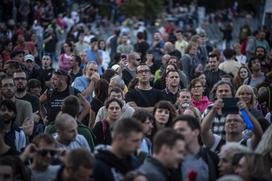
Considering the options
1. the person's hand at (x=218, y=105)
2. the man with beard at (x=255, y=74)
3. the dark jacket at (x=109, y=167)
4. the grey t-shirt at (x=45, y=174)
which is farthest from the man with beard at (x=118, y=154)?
the man with beard at (x=255, y=74)

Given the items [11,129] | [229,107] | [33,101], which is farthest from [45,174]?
[33,101]

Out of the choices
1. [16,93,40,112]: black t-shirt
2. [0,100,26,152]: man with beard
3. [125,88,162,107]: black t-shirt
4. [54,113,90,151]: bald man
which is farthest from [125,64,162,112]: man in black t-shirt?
[54,113,90,151]: bald man

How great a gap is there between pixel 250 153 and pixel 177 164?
2.66 ft

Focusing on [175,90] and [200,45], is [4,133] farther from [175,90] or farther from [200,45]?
[200,45]

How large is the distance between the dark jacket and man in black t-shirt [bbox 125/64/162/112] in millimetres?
5104

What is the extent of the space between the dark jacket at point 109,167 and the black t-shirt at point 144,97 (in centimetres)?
527

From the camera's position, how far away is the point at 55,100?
1188 centimetres

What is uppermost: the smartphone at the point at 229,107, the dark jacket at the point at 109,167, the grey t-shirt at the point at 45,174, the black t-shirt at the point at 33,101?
the smartphone at the point at 229,107

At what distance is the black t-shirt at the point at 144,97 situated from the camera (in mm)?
12203

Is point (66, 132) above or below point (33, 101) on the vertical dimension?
above

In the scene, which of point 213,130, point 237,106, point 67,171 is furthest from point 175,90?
point 67,171

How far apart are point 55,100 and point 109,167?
517 centimetres

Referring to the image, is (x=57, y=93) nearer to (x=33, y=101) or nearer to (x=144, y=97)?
(x=33, y=101)

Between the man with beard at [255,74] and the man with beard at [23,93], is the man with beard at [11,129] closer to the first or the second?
the man with beard at [23,93]
